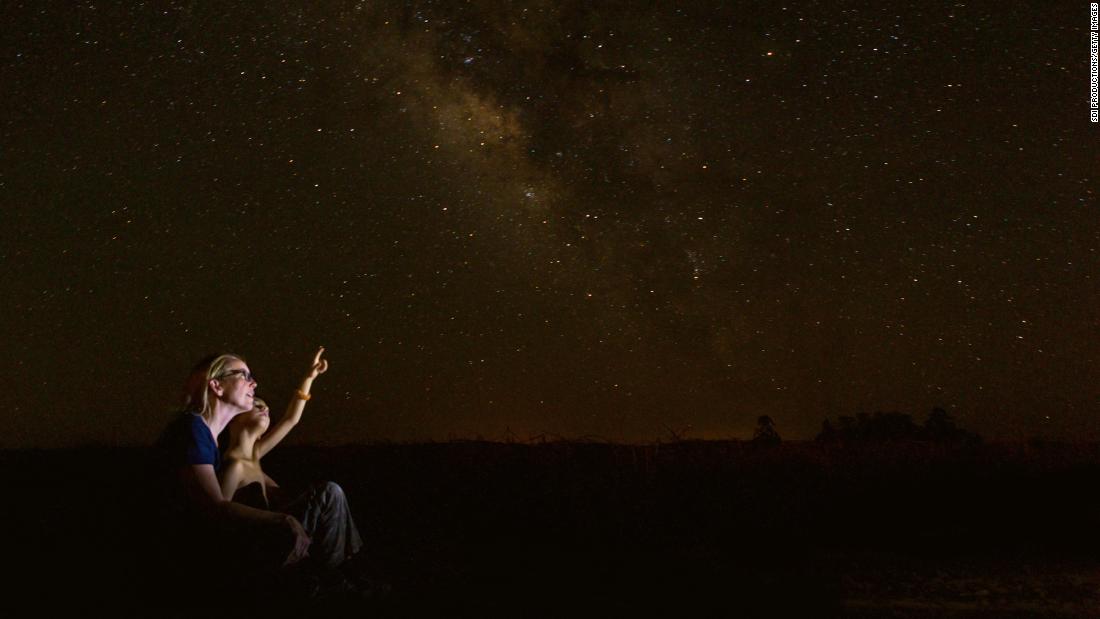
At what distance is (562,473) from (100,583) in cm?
357

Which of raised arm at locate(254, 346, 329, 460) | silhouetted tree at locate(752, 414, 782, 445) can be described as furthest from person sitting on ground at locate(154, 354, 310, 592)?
silhouetted tree at locate(752, 414, 782, 445)

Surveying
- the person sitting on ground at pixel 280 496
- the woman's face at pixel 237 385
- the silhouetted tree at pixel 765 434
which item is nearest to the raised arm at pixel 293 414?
the person sitting on ground at pixel 280 496

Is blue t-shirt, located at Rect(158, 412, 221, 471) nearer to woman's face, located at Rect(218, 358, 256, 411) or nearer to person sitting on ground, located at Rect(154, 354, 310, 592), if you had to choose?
person sitting on ground, located at Rect(154, 354, 310, 592)

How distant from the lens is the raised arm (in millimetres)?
3914

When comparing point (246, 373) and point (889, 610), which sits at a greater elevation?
point (246, 373)

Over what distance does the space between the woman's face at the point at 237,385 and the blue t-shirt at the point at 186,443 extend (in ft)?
0.73

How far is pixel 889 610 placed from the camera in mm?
3965

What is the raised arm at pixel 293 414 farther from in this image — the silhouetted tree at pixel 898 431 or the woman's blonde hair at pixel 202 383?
the silhouetted tree at pixel 898 431

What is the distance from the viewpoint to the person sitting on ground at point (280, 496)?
3.67m

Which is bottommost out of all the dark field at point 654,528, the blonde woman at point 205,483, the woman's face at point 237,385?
the dark field at point 654,528

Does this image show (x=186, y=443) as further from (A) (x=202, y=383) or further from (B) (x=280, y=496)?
(B) (x=280, y=496)

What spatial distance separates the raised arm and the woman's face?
0.40 metres

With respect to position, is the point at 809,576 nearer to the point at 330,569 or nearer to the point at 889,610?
the point at 889,610

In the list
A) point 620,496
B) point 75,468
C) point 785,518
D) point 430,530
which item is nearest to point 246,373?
point 430,530
